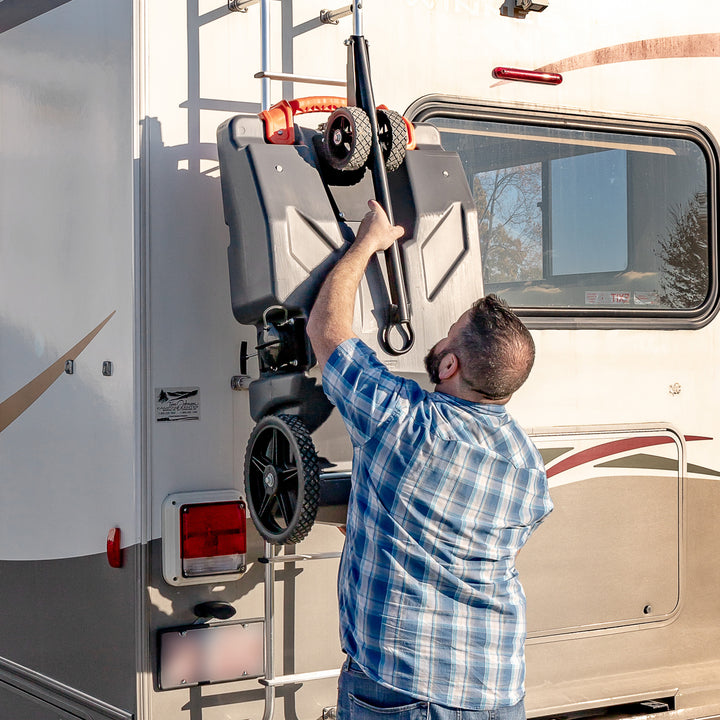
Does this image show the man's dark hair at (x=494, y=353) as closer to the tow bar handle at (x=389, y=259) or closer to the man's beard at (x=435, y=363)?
the man's beard at (x=435, y=363)

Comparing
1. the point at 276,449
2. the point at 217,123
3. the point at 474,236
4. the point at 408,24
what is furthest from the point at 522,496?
the point at 408,24

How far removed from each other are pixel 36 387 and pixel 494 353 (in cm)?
160

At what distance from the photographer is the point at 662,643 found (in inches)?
137

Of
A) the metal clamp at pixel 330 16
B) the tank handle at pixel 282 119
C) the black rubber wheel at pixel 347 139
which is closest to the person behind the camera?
the black rubber wheel at pixel 347 139

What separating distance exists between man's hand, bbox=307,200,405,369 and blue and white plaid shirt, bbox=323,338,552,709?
2.5 inches

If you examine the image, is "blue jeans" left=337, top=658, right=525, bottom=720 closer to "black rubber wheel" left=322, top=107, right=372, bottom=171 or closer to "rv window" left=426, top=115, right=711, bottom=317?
"black rubber wheel" left=322, top=107, right=372, bottom=171

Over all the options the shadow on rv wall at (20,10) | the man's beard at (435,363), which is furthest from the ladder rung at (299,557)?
the shadow on rv wall at (20,10)

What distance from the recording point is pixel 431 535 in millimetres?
2291

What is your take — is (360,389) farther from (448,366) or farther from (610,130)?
(610,130)

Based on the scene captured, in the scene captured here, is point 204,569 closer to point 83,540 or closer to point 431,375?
point 83,540

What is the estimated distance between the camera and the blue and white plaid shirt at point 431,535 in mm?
2285

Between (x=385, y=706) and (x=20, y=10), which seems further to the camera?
(x=20, y=10)

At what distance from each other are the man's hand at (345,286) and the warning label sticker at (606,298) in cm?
94

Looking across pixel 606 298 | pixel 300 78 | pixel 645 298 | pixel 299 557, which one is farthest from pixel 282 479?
pixel 645 298
